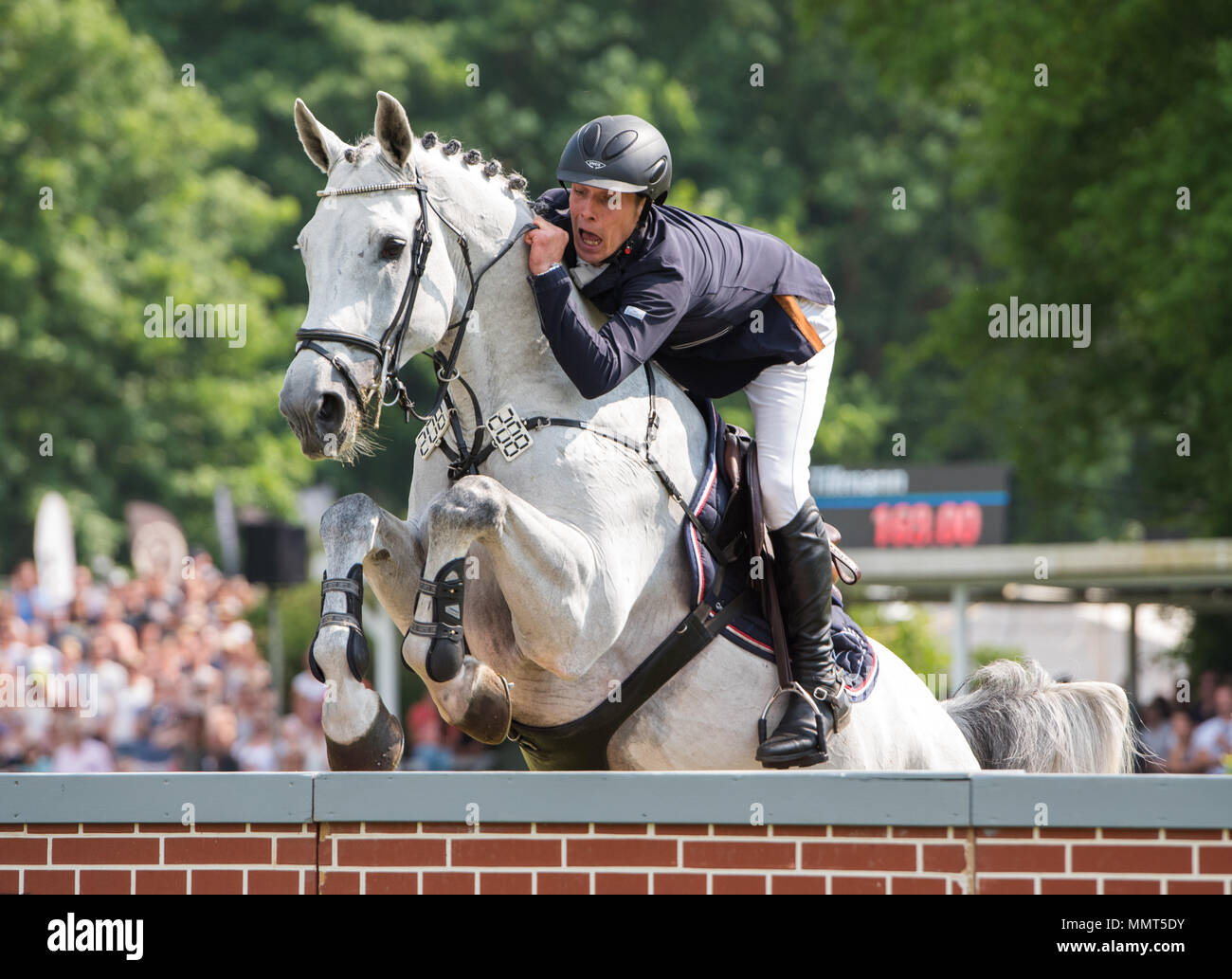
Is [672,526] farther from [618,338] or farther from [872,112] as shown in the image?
[872,112]

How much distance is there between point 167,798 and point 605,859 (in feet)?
3.95

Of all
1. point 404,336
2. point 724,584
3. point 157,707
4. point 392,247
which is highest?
point 392,247

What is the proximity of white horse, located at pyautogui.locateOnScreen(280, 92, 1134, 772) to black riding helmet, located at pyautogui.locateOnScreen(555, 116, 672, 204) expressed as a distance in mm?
297

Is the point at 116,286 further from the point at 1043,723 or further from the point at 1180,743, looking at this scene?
the point at 1043,723

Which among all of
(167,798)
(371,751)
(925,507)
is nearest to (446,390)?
(371,751)

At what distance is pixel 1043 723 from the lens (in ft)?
20.9

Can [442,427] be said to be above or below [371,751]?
above

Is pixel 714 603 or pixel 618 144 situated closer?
pixel 618 144

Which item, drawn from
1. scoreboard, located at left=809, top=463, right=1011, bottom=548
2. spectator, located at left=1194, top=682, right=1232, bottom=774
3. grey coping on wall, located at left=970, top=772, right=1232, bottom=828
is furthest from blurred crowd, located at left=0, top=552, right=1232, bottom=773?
grey coping on wall, located at left=970, top=772, right=1232, bottom=828

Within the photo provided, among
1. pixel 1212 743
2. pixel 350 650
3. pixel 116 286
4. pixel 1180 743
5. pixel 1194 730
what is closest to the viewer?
pixel 350 650

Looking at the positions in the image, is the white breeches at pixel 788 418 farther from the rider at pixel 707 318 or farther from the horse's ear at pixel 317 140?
the horse's ear at pixel 317 140

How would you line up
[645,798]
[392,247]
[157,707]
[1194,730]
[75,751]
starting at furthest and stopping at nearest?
[157,707] < [1194,730] < [75,751] < [392,247] < [645,798]
